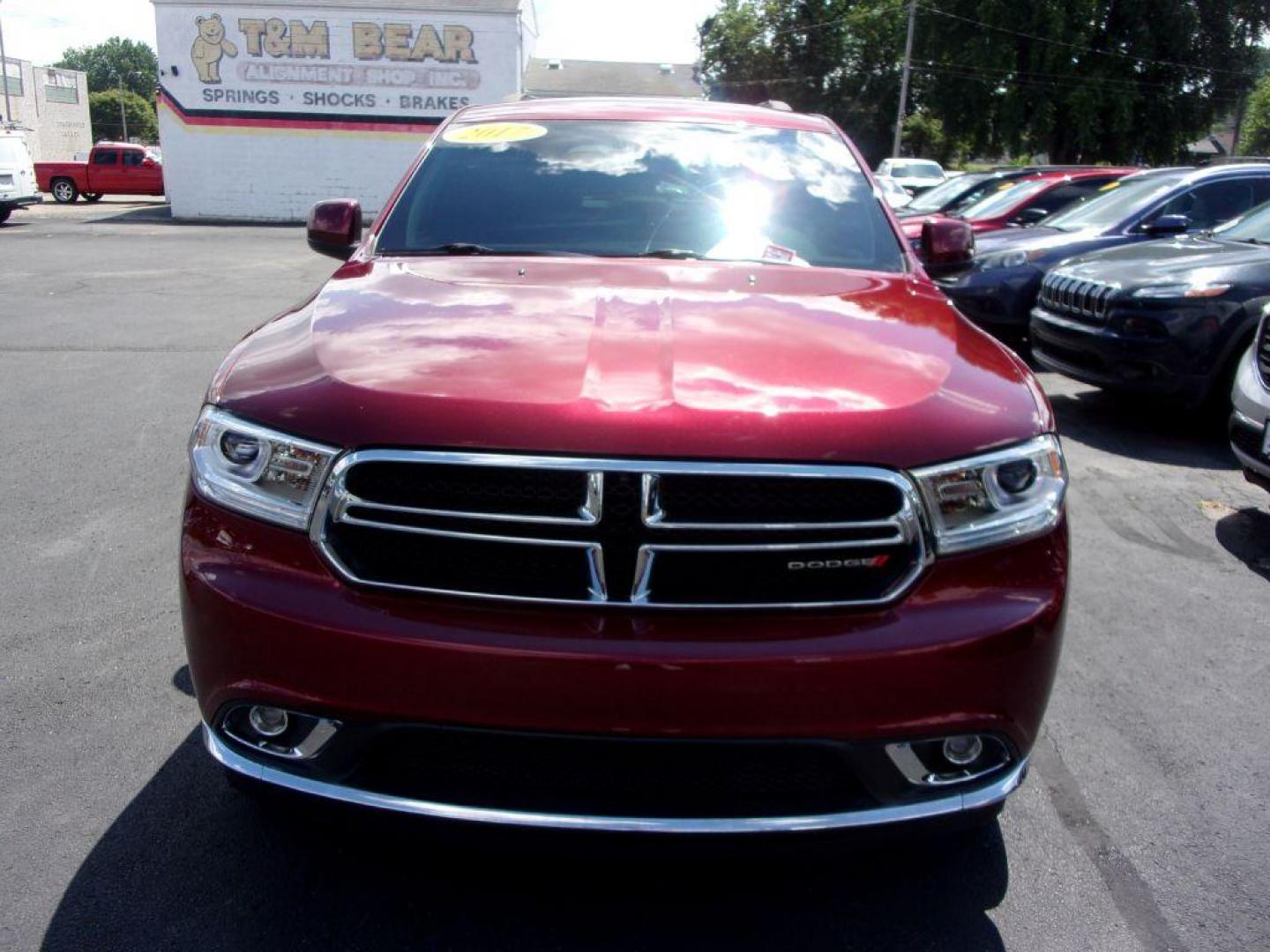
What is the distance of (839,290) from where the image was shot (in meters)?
3.13

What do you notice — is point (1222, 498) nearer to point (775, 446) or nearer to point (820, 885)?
point (820, 885)

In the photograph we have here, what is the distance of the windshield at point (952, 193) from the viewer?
14852mm

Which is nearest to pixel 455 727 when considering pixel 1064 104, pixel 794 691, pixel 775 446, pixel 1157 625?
pixel 794 691

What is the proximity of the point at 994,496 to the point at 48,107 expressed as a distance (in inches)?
2872

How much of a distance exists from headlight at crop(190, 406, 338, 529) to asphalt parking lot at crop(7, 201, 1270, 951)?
1.97 ft

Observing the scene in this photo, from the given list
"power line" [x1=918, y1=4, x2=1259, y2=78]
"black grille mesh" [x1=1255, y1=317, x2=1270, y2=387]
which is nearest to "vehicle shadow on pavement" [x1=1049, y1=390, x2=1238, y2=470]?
"black grille mesh" [x1=1255, y1=317, x2=1270, y2=387]

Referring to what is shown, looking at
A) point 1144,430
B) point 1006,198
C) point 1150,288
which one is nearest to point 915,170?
point 1006,198

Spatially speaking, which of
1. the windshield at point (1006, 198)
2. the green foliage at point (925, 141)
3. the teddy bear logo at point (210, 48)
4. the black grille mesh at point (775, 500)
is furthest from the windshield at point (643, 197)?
the green foliage at point (925, 141)

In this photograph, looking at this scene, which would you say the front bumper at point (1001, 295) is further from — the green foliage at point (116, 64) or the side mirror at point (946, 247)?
the green foliage at point (116, 64)

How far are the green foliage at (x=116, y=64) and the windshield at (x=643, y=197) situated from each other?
13092 centimetres

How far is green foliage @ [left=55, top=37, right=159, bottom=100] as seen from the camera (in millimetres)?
119312

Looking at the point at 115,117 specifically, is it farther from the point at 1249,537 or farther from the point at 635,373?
the point at 635,373

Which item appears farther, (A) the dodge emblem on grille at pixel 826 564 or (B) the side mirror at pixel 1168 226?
(B) the side mirror at pixel 1168 226

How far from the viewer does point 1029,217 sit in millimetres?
11688
